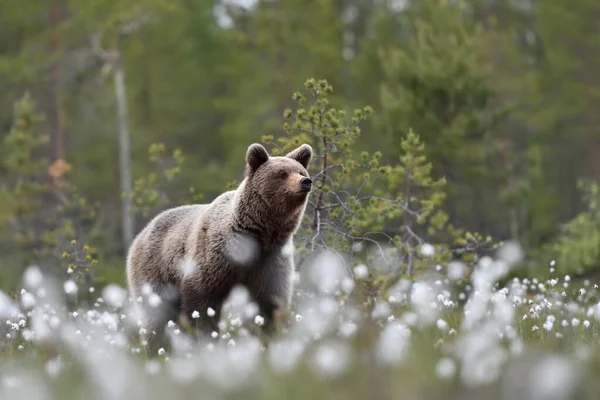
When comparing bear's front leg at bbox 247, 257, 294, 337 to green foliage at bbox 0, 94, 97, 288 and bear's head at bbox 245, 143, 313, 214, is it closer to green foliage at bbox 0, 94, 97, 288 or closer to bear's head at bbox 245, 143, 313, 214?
bear's head at bbox 245, 143, 313, 214

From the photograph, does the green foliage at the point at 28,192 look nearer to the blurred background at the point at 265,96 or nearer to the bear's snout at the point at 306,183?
the blurred background at the point at 265,96

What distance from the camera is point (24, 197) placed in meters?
25.4

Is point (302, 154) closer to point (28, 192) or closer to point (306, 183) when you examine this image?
point (306, 183)

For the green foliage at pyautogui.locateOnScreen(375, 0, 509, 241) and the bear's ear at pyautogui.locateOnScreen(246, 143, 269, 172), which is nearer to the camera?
the bear's ear at pyautogui.locateOnScreen(246, 143, 269, 172)

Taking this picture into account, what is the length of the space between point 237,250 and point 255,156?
0.96 metres

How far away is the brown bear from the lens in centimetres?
822

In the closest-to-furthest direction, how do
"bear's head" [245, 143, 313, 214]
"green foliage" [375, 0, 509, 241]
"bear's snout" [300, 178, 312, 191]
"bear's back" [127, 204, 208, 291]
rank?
1. "bear's snout" [300, 178, 312, 191]
2. "bear's head" [245, 143, 313, 214]
3. "bear's back" [127, 204, 208, 291]
4. "green foliage" [375, 0, 509, 241]

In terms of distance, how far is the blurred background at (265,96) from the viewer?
927 inches

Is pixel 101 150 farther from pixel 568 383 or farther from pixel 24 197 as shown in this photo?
pixel 568 383

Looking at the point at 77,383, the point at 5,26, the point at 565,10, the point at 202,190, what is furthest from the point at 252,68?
the point at 77,383

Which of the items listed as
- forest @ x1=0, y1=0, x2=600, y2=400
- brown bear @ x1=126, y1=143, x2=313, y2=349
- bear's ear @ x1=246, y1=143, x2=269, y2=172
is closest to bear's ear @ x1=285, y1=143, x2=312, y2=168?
brown bear @ x1=126, y1=143, x2=313, y2=349

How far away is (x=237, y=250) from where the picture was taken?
326 inches

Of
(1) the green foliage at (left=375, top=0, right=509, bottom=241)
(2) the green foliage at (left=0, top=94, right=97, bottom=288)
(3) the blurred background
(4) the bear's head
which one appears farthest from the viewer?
(2) the green foliage at (left=0, top=94, right=97, bottom=288)

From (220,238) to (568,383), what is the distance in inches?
197
